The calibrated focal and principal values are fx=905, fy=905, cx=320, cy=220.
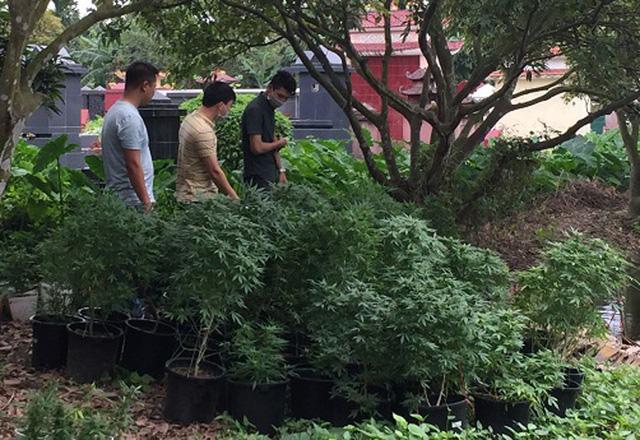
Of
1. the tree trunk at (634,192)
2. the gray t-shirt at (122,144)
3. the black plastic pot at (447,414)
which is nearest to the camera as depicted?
the black plastic pot at (447,414)

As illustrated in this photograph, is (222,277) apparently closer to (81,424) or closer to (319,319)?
(319,319)

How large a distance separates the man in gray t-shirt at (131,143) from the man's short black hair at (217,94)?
54 centimetres

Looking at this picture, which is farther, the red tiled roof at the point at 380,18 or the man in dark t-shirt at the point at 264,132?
the red tiled roof at the point at 380,18

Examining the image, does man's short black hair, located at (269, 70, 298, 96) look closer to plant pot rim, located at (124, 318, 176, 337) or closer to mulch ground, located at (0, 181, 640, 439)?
plant pot rim, located at (124, 318, 176, 337)

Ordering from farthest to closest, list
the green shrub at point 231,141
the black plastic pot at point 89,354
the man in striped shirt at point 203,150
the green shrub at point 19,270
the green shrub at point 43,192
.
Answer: the green shrub at point 231,141 → the green shrub at point 43,192 → the man in striped shirt at point 203,150 → the green shrub at point 19,270 → the black plastic pot at point 89,354

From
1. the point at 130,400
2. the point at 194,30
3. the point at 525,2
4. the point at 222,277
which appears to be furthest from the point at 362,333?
the point at 194,30

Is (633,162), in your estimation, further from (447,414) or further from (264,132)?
(447,414)

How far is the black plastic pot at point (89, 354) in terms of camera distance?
4.73m

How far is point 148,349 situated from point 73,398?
551 mm

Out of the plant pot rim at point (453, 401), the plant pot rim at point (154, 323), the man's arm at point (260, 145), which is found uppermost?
the man's arm at point (260, 145)

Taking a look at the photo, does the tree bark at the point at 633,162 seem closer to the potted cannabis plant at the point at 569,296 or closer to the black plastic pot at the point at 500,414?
the potted cannabis plant at the point at 569,296

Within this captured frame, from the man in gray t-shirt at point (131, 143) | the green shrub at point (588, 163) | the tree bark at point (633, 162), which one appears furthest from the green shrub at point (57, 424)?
the green shrub at point (588, 163)

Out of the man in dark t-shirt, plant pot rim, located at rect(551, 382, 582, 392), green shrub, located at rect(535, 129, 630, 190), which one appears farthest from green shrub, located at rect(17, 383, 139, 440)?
green shrub, located at rect(535, 129, 630, 190)

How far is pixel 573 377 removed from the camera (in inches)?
204
